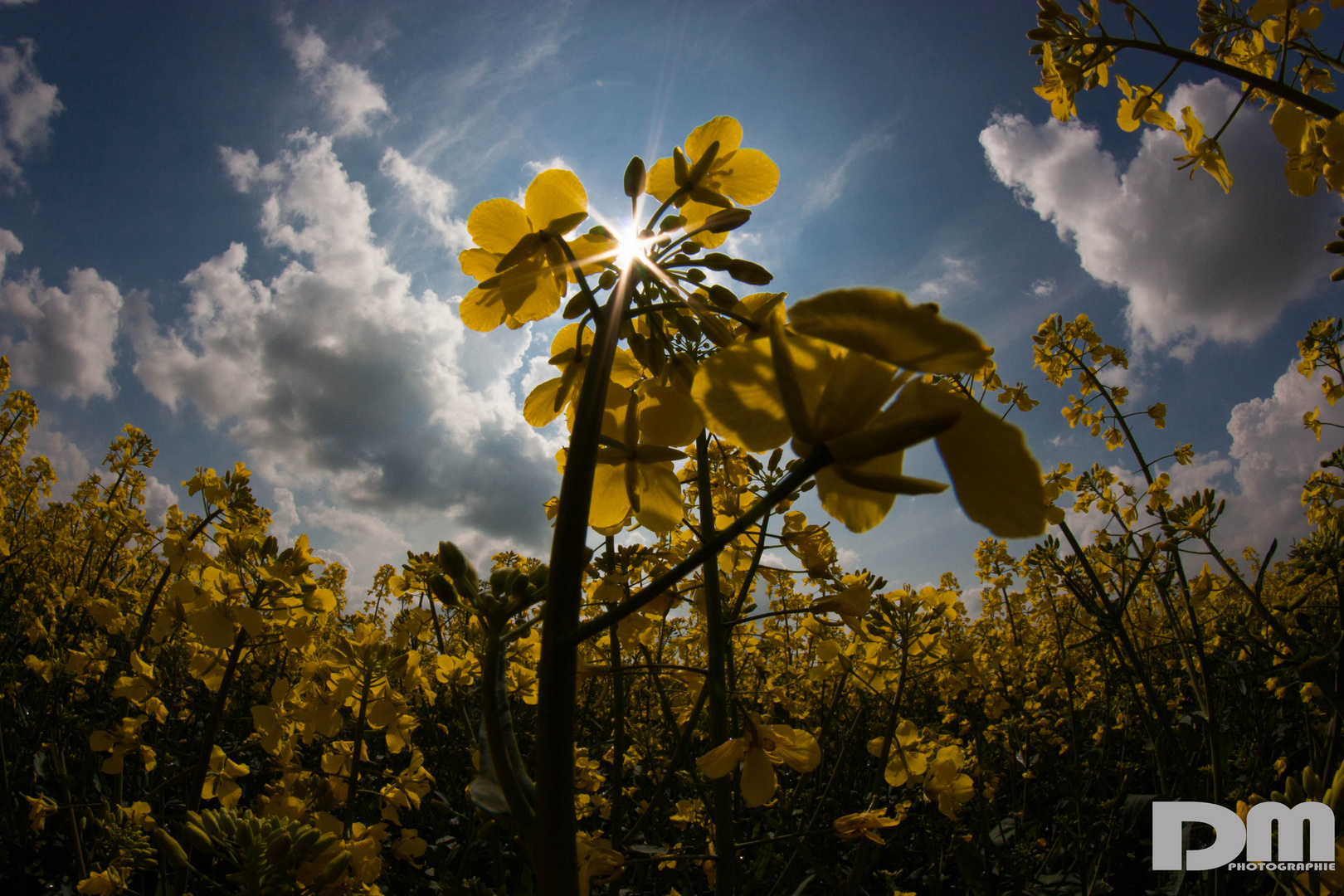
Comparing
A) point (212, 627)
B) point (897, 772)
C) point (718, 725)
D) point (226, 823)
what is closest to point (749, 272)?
point (718, 725)

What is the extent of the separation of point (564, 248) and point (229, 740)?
21.7ft

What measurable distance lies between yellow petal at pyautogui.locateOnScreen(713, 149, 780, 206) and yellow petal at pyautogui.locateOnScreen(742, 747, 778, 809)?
3.71ft

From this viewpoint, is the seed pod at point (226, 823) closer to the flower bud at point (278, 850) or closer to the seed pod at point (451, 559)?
the flower bud at point (278, 850)

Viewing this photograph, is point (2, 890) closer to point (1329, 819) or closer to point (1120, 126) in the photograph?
point (1329, 819)

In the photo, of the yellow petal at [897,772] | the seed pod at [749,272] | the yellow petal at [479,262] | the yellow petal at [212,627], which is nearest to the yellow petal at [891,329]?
the seed pod at [749,272]

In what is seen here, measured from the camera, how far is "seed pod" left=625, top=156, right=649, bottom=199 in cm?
84

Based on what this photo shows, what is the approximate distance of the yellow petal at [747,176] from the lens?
100 cm

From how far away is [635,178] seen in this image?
84cm

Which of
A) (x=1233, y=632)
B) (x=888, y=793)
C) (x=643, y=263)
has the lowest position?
(x=888, y=793)

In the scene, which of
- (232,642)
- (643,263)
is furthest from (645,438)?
(232,642)

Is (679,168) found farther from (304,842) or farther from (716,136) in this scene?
(304,842)

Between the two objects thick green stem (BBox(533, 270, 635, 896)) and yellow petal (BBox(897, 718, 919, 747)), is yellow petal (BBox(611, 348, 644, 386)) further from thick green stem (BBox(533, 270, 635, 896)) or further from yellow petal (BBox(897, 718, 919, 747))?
yellow petal (BBox(897, 718, 919, 747))

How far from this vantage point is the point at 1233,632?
275 cm

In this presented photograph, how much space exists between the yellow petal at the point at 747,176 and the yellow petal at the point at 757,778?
113 cm
